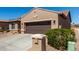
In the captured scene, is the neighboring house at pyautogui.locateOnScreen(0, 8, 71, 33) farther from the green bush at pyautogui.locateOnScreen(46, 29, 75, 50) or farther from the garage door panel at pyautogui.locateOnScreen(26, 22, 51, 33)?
the green bush at pyautogui.locateOnScreen(46, 29, 75, 50)

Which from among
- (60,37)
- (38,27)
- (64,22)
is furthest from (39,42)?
(64,22)

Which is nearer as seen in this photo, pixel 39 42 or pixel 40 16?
pixel 39 42

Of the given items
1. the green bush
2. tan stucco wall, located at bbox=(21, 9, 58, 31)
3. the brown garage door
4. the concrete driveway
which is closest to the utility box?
the green bush

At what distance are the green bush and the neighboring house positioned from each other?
171 millimetres

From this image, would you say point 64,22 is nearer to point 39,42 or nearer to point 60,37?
point 60,37

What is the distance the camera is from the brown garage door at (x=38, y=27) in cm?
655

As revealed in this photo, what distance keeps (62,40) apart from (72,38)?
1.09ft

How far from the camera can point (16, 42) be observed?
661 cm

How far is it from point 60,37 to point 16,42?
146 centimetres

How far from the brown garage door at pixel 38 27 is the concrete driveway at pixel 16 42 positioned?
0.87ft

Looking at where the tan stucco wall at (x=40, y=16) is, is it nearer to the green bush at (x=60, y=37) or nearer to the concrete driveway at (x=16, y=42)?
the green bush at (x=60, y=37)

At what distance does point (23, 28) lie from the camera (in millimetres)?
6648

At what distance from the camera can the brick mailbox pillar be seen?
20.6 ft

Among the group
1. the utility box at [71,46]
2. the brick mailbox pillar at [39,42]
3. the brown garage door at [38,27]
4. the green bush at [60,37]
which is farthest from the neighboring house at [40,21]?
the utility box at [71,46]
